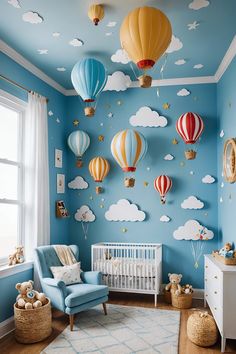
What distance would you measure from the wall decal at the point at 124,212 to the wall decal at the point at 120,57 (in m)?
1.83

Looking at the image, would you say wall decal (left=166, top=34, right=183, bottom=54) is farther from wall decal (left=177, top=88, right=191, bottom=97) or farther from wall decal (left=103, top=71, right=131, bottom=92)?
wall decal (left=177, top=88, right=191, bottom=97)

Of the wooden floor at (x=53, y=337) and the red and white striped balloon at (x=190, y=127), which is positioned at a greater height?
the red and white striped balloon at (x=190, y=127)

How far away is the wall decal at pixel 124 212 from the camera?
4.47 m

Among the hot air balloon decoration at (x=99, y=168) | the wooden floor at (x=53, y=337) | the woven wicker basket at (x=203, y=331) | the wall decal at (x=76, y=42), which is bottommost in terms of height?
the wooden floor at (x=53, y=337)

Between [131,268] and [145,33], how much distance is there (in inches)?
107

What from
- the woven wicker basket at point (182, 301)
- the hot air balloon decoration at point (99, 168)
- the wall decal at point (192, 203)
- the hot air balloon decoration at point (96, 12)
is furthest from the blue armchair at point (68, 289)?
the hot air balloon decoration at point (96, 12)

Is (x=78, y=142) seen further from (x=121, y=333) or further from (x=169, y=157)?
(x=121, y=333)

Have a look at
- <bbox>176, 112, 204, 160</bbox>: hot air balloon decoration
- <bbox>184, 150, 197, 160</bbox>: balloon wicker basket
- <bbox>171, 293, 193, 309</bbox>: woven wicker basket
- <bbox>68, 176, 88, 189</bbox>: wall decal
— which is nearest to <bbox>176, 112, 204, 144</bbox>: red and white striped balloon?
<bbox>176, 112, 204, 160</bbox>: hot air balloon decoration

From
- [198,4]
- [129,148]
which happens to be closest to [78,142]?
[129,148]

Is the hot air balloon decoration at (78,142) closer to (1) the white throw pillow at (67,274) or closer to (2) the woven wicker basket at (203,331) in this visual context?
(1) the white throw pillow at (67,274)

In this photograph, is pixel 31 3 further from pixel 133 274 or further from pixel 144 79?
pixel 133 274

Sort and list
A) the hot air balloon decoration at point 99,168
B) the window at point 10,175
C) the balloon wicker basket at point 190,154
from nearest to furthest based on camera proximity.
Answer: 1. the window at point 10,175
2. the balloon wicker basket at point 190,154
3. the hot air balloon decoration at point 99,168

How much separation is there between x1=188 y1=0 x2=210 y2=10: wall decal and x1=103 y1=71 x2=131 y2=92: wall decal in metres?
1.56

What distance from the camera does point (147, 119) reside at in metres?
4.50
